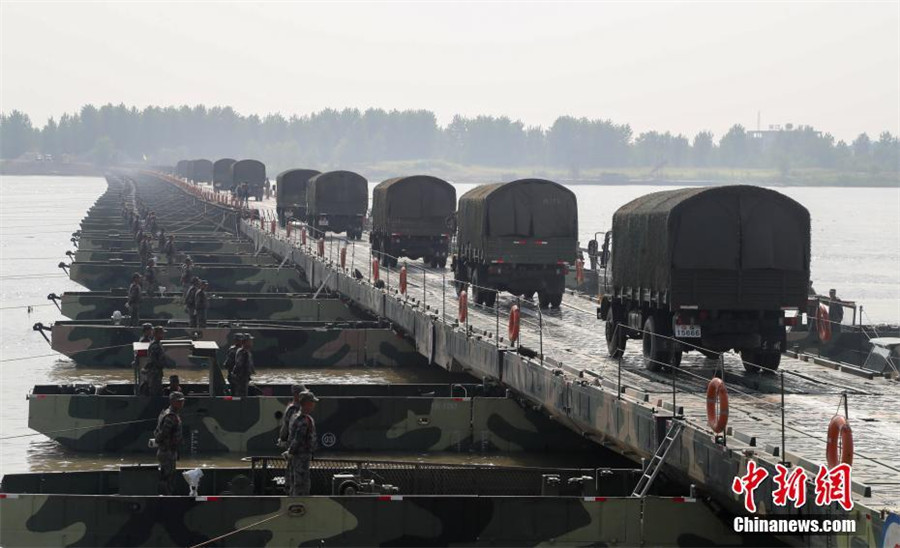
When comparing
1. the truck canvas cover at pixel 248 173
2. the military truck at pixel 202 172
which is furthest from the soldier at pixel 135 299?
the military truck at pixel 202 172

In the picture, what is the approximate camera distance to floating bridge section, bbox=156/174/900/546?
711 inches

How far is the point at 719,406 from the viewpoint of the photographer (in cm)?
1925

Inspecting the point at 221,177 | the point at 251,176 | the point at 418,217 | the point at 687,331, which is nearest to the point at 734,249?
the point at 687,331

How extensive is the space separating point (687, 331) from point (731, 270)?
1.45 m

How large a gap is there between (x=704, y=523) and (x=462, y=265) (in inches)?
1028

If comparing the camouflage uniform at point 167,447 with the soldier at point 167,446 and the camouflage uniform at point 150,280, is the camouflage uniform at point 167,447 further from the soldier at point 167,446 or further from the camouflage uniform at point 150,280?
the camouflage uniform at point 150,280

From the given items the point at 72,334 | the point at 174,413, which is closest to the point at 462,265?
the point at 72,334

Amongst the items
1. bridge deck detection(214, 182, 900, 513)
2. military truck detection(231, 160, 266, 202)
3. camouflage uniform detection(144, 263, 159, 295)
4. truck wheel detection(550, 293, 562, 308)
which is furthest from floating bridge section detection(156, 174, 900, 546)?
military truck detection(231, 160, 266, 202)

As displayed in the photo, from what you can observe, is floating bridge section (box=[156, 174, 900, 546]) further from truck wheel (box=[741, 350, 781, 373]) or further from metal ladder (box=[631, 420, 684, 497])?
truck wheel (box=[741, 350, 781, 373])

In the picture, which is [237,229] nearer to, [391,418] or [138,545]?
[391,418]

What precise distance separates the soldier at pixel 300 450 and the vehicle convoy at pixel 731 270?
810 cm

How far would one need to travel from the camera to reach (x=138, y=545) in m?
21.5

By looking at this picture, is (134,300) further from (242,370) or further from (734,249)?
(734,249)

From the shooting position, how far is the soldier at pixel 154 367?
99.1 feet
